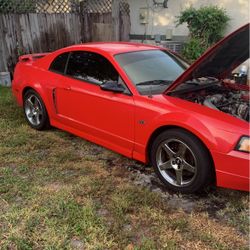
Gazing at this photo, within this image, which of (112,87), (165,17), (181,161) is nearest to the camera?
(181,161)

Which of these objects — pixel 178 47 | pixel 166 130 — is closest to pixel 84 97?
pixel 166 130

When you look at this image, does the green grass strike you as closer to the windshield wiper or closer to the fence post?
the windshield wiper

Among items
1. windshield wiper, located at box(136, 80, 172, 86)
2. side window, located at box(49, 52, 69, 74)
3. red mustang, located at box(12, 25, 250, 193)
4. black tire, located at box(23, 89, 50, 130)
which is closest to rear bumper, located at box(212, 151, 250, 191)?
red mustang, located at box(12, 25, 250, 193)

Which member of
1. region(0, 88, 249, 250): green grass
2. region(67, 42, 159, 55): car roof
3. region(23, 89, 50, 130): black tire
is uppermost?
region(67, 42, 159, 55): car roof

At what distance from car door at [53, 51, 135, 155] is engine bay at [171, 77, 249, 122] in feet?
2.13

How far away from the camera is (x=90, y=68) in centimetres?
435

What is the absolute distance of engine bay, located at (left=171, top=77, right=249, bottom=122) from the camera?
11.3 feet

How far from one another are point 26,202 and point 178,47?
8.09 meters

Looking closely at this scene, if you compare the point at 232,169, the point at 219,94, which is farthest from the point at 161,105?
the point at 232,169

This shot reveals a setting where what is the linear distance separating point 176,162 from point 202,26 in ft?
22.9

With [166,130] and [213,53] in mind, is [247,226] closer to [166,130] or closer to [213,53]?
[166,130]

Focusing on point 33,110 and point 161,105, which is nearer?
point 161,105

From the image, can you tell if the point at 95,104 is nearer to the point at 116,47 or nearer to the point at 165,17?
the point at 116,47

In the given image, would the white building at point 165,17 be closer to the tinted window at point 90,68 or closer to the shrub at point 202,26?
→ the shrub at point 202,26
